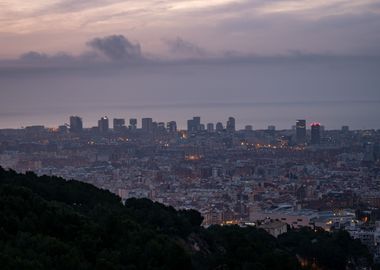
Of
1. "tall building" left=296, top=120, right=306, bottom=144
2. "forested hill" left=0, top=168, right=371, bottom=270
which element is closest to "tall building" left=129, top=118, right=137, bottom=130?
"tall building" left=296, top=120, right=306, bottom=144

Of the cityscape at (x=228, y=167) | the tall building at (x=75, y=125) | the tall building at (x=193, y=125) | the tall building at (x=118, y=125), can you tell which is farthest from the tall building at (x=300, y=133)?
the tall building at (x=75, y=125)

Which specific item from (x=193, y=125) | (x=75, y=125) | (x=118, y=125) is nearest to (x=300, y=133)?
(x=193, y=125)

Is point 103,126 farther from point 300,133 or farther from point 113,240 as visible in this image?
point 113,240

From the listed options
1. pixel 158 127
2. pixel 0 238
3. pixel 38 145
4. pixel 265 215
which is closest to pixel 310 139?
pixel 158 127

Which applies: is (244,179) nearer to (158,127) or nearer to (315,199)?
(315,199)

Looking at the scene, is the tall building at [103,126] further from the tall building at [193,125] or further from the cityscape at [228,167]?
the tall building at [193,125]
